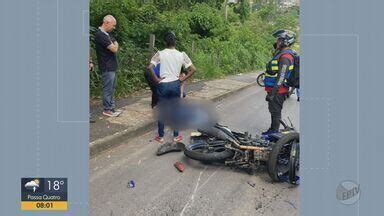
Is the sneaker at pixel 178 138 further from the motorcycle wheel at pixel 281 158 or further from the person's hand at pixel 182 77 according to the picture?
the motorcycle wheel at pixel 281 158

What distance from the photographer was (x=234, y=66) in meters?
16.2

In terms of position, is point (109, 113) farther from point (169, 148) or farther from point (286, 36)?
point (286, 36)

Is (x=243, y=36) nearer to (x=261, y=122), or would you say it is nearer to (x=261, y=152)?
(x=261, y=122)

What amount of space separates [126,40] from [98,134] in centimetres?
442

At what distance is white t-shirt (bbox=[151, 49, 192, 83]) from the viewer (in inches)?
172

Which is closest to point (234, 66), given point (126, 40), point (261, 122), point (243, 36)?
point (243, 36)

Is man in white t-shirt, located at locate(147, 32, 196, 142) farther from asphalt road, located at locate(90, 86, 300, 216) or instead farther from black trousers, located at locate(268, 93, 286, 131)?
black trousers, located at locate(268, 93, 286, 131)

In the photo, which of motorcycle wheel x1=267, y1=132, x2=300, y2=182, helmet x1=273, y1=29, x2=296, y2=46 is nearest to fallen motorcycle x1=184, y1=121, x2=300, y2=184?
motorcycle wheel x1=267, y1=132, x2=300, y2=182

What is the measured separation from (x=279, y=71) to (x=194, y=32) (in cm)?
1181

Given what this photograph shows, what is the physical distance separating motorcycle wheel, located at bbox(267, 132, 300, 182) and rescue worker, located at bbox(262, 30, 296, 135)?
706mm

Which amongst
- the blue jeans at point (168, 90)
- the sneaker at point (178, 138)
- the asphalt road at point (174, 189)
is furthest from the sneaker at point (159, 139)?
the blue jeans at point (168, 90)
